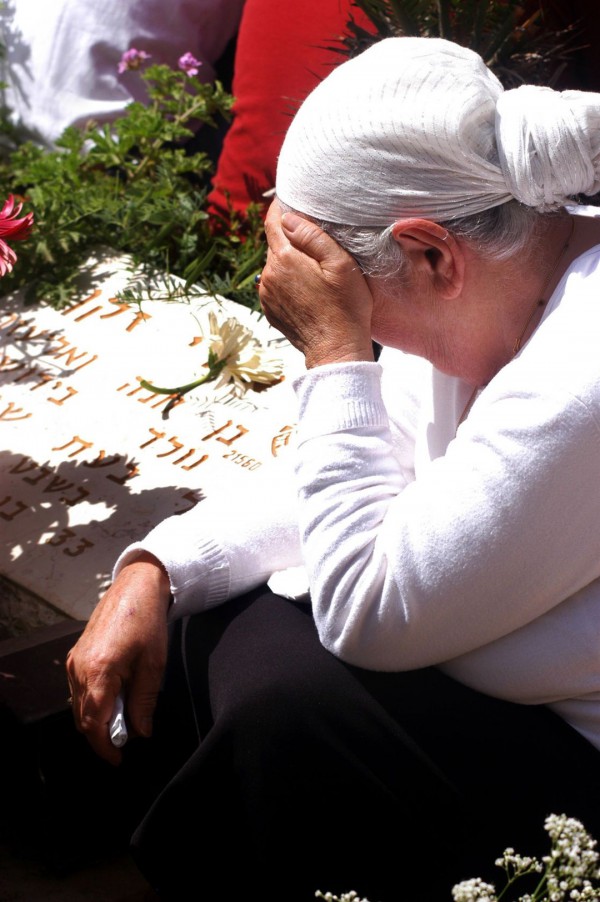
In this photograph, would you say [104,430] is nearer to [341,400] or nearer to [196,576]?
[196,576]

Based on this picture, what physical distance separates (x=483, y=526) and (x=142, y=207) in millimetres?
2090

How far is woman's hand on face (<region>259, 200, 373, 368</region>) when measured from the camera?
144 centimetres

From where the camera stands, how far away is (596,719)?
1.38 metres

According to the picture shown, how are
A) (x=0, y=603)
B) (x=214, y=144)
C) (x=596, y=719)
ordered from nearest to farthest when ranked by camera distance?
(x=596, y=719), (x=0, y=603), (x=214, y=144)

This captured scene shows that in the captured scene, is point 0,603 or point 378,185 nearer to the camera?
point 378,185

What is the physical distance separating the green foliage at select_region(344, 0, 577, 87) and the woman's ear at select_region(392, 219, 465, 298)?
952mm

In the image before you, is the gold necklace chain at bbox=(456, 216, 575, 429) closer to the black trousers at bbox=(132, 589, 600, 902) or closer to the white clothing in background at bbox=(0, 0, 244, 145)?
the black trousers at bbox=(132, 589, 600, 902)

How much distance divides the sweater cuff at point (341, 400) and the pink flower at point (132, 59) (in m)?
2.29

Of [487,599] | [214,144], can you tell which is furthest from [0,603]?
[214,144]

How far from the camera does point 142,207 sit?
10.2ft

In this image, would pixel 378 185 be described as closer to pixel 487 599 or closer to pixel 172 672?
pixel 487 599

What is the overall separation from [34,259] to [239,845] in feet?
6.29

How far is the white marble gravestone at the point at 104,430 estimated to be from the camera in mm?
2221

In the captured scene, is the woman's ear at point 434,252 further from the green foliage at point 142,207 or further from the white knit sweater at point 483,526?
the green foliage at point 142,207
